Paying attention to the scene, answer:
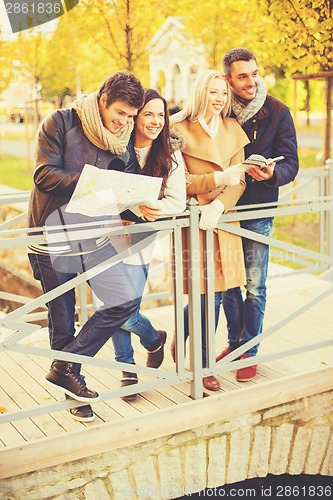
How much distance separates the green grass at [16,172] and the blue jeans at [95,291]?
954 centimetres

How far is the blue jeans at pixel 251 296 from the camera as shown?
160 inches

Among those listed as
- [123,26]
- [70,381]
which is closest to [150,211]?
[70,381]

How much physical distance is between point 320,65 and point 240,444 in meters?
3.91

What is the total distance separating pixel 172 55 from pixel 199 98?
5.00 meters

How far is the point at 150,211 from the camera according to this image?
3428mm

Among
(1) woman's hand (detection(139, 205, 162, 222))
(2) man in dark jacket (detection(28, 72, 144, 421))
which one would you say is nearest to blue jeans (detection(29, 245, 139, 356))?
(2) man in dark jacket (detection(28, 72, 144, 421))

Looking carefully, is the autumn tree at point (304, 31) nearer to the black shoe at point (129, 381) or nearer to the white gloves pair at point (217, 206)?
the white gloves pair at point (217, 206)

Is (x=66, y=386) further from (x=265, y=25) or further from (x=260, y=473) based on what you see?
(x=265, y=25)

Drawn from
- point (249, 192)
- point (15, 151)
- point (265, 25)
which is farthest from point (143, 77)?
point (15, 151)

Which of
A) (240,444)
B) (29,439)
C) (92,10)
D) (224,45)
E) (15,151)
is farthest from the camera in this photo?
(15,151)

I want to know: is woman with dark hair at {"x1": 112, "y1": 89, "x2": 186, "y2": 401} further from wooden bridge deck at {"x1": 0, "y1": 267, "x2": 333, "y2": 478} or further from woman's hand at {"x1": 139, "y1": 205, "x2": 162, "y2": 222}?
wooden bridge deck at {"x1": 0, "y1": 267, "x2": 333, "y2": 478}

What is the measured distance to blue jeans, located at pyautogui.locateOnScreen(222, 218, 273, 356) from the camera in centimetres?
406

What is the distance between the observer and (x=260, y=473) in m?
4.11

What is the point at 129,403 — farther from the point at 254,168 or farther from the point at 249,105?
the point at 249,105
